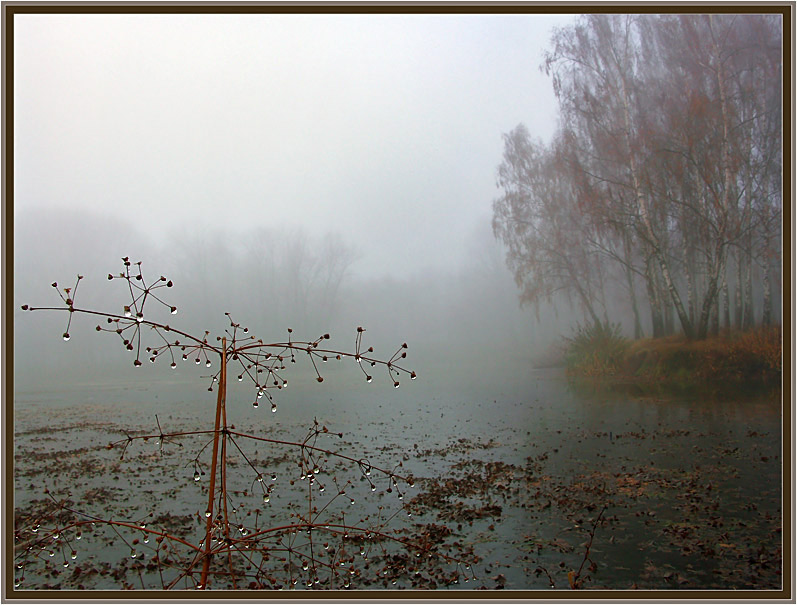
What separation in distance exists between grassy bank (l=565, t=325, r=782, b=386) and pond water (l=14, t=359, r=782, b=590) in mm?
95

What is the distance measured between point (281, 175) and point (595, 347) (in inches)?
69.8

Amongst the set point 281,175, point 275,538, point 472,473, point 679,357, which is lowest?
point 275,538

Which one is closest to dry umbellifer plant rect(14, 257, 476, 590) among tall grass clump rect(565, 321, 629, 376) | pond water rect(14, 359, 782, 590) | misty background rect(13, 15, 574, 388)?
pond water rect(14, 359, 782, 590)

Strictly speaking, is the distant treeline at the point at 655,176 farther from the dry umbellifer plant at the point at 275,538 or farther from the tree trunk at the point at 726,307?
the dry umbellifer plant at the point at 275,538

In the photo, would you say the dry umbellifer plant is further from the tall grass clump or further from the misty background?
the tall grass clump

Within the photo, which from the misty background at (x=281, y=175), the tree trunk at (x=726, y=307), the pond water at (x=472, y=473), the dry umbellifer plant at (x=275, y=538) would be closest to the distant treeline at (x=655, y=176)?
the tree trunk at (x=726, y=307)

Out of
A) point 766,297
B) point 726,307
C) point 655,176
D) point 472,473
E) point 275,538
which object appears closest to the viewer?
point 275,538

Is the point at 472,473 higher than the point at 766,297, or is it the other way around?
the point at 766,297

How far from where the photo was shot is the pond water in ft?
7.72

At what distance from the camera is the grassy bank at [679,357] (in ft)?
9.47

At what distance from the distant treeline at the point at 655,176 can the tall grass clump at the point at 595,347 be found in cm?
6

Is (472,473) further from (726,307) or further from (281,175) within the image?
(281,175)

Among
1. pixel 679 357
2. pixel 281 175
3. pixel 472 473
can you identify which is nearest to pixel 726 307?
pixel 679 357

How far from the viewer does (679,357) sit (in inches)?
118
